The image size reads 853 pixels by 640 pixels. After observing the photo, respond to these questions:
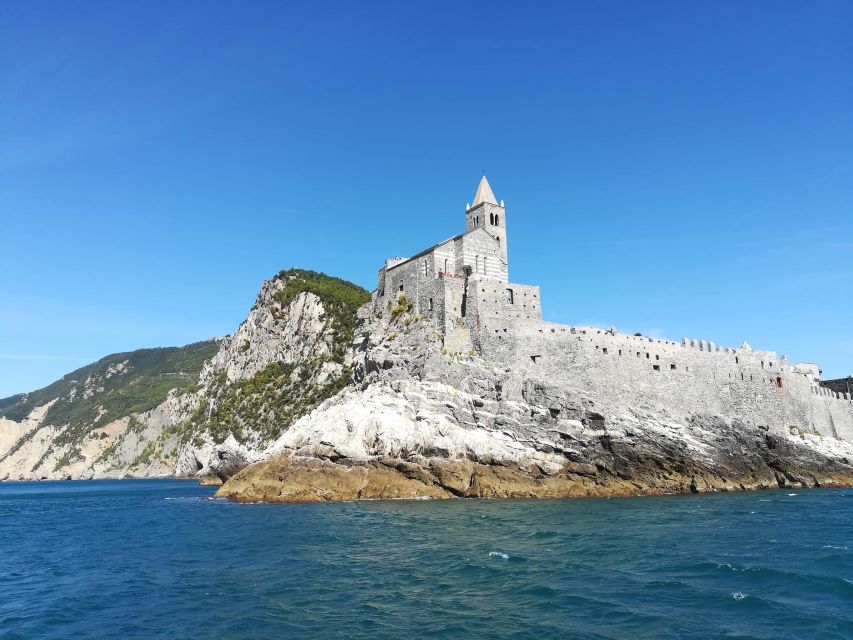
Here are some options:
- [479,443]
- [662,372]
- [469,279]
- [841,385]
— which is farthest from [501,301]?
[841,385]

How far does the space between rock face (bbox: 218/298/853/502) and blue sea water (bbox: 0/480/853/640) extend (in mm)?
4976

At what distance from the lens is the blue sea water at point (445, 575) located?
15.1 meters

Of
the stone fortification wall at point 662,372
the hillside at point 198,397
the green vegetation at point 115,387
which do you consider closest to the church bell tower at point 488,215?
the stone fortification wall at point 662,372

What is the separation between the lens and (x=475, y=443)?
39719 millimetres

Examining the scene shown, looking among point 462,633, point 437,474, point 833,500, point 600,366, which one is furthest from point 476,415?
point 462,633

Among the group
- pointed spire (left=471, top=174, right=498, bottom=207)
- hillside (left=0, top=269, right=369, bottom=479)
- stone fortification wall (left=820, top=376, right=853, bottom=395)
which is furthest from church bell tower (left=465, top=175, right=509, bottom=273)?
stone fortification wall (left=820, top=376, right=853, bottom=395)

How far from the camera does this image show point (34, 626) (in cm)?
1583

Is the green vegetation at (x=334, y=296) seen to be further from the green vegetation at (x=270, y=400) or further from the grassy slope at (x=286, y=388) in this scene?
the green vegetation at (x=270, y=400)

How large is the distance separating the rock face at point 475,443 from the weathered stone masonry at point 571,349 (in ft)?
Answer: 4.51

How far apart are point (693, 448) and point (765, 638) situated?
32652 millimetres

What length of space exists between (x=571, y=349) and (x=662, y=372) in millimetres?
7868

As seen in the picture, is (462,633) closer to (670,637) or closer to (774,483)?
(670,637)

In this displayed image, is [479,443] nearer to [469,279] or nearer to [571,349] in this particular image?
[571,349]

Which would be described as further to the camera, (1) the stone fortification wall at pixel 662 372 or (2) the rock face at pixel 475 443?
(1) the stone fortification wall at pixel 662 372
